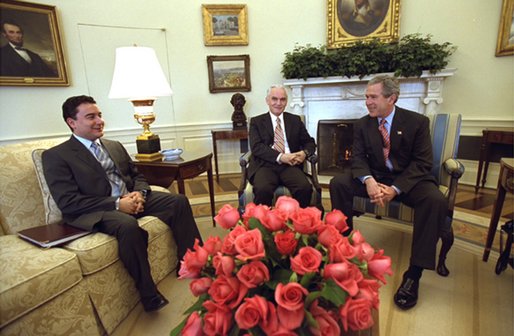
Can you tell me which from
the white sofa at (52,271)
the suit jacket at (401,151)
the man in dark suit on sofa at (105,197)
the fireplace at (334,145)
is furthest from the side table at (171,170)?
the fireplace at (334,145)

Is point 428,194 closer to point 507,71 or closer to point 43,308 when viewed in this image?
point 43,308

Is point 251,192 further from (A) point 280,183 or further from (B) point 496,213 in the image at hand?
(B) point 496,213

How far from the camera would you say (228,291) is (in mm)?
714

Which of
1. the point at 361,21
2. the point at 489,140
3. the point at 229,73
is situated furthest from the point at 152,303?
the point at 361,21

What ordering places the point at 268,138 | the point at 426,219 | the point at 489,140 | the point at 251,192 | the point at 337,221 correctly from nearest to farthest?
the point at 337,221
the point at 426,219
the point at 251,192
the point at 268,138
the point at 489,140

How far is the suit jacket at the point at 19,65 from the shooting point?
2965 millimetres

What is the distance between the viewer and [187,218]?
1.90m

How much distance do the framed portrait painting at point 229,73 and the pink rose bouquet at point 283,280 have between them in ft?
11.2

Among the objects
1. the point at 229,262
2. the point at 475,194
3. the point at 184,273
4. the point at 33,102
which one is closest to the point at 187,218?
the point at 184,273

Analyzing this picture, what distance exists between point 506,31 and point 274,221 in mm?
3668

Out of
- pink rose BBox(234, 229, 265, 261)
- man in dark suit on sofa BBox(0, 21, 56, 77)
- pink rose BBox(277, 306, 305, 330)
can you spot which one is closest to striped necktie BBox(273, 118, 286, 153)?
pink rose BBox(234, 229, 265, 261)

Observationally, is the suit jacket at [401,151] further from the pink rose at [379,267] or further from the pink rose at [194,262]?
the pink rose at [194,262]

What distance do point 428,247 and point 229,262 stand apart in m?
1.34

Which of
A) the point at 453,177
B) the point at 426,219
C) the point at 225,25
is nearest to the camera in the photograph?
the point at 426,219
